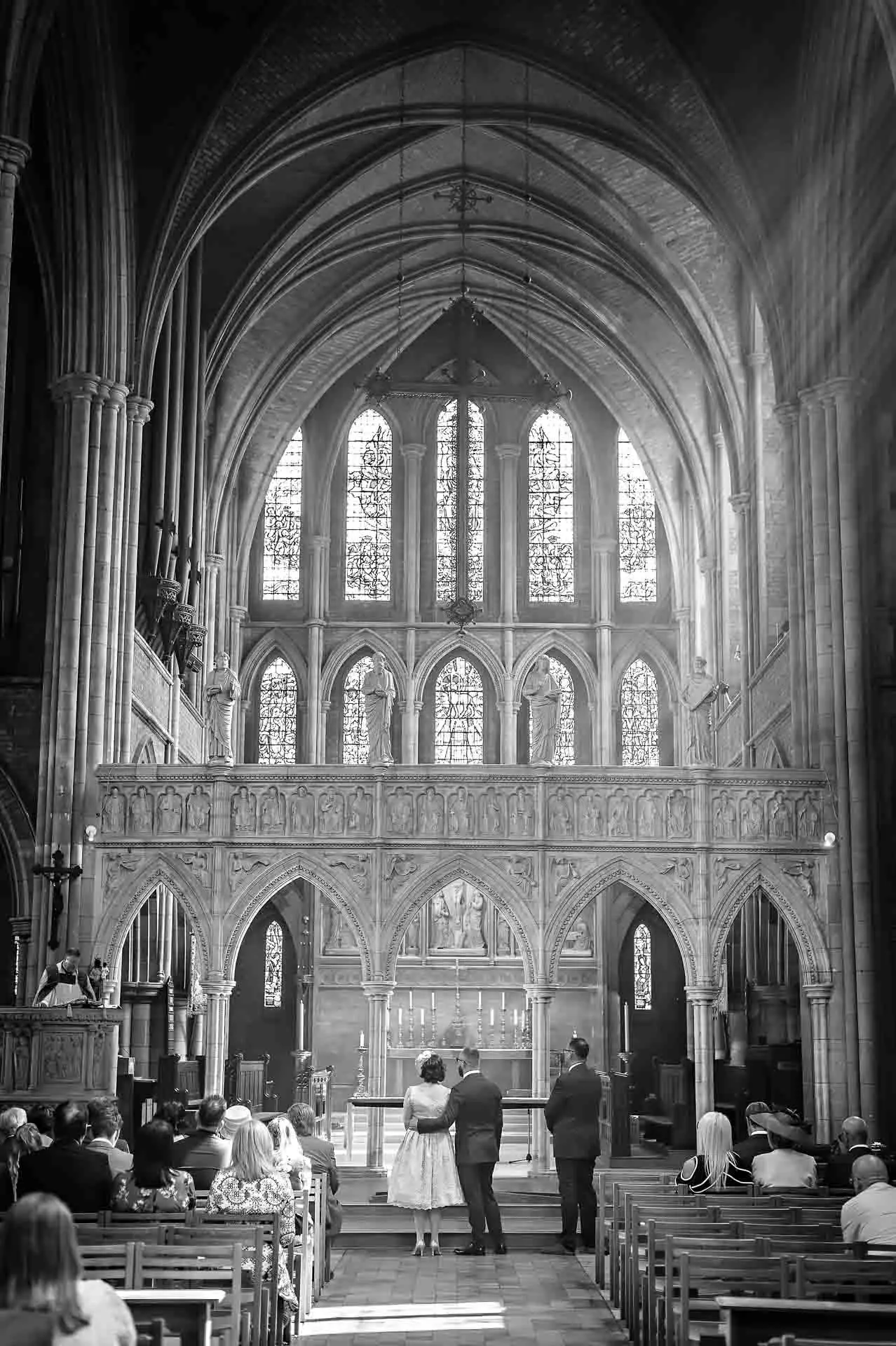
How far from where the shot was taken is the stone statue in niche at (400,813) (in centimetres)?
2027

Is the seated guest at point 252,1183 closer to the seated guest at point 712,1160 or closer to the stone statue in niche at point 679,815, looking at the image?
the seated guest at point 712,1160

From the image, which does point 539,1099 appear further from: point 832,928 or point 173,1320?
point 173,1320

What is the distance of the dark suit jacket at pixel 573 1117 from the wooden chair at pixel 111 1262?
22.8 ft

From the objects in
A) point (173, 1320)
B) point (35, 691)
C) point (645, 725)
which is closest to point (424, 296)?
point (645, 725)

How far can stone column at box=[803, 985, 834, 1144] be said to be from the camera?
19.8 meters

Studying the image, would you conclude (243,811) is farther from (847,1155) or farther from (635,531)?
(635,531)

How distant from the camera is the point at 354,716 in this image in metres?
35.8

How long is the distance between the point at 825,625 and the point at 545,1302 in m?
12.0

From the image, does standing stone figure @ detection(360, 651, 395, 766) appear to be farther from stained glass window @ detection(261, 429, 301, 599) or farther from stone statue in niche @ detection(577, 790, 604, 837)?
stained glass window @ detection(261, 429, 301, 599)

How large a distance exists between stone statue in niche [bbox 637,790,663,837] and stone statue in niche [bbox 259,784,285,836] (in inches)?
164

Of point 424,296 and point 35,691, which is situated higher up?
point 424,296

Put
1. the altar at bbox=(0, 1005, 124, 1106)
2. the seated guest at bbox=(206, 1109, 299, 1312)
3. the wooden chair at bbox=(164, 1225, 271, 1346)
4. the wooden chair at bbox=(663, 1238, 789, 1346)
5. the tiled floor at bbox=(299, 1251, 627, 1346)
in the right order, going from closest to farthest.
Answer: the wooden chair at bbox=(663, 1238, 789, 1346), the wooden chair at bbox=(164, 1225, 271, 1346), the seated guest at bbox=(206, 1109, 299, 1312), the tiled floor at bbox=(299, 1251, 627, 1346), the altar at bbox=(0, 1005, 124, 1106)

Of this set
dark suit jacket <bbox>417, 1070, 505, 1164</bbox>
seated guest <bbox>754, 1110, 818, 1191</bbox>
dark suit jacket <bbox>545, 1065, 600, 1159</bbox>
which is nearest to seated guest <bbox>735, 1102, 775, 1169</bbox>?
seated guest <bbox>754, 1110, 818, 1191</bbox>

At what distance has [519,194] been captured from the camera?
101 ft
